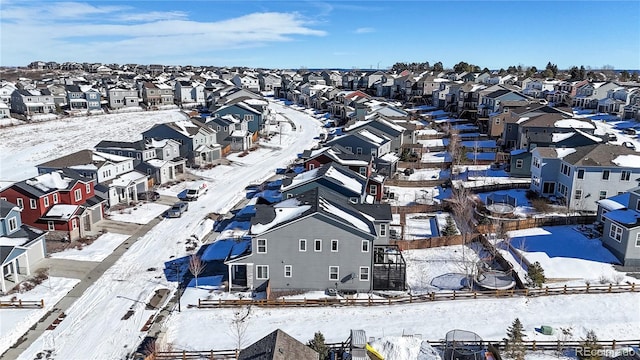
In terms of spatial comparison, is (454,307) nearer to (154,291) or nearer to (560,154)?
(154,291)

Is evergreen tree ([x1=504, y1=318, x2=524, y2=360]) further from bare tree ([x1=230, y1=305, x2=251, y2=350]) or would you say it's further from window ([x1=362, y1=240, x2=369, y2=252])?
bare tree ([x1=230, y1=305, x2=251, y2=350])

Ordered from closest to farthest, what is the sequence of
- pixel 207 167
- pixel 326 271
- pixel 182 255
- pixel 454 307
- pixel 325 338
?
pixel 325 338 < pixel 454 307 < pixel 326 271 < pixel 182 255 < pixel 207 167

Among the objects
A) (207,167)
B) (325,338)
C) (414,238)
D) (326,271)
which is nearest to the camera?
(325,338)

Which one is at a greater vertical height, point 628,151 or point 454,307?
point 628,151

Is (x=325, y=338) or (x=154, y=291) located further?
(x=154, y=291)

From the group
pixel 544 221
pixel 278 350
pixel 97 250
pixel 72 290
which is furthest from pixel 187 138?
pixel 278 350

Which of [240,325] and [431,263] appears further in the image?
[431,263]

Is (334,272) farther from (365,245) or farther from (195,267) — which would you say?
(195,267)

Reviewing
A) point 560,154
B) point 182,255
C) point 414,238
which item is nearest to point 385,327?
point 414,238
